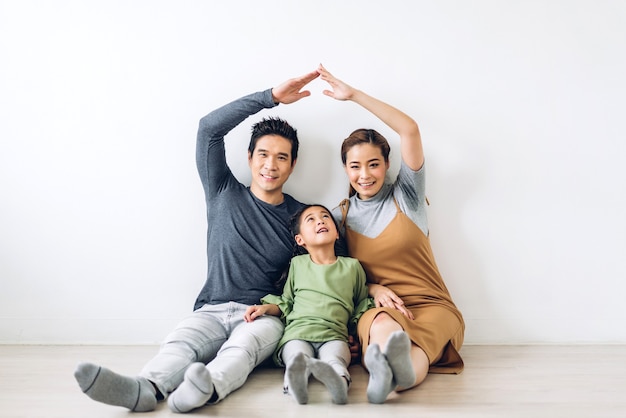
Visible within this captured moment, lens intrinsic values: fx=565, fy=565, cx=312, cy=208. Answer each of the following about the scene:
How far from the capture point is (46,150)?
6.94ft

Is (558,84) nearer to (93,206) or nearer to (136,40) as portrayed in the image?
(136,40)

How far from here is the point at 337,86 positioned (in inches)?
75.4

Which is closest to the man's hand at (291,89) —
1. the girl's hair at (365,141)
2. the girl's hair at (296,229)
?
the girl's hair at (365,141)

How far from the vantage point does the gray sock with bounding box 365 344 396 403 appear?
4.66 feet

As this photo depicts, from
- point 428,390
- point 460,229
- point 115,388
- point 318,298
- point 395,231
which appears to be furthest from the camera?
point 460,229

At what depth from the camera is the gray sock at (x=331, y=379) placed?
4.67 ft

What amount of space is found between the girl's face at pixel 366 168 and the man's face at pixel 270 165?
0.22 metres

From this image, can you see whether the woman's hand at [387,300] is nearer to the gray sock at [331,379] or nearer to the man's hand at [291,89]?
the gray sock at [331,379]

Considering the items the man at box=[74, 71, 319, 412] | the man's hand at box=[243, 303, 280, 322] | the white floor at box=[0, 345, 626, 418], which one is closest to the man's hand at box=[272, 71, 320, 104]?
the man at box=[74, 71, 319, 412]

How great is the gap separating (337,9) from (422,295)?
3.53 feet

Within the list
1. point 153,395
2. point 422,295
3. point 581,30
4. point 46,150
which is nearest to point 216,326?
point 153,395

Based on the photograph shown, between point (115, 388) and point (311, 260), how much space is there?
2.52 ft

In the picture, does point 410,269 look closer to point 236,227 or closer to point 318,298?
point 318,298

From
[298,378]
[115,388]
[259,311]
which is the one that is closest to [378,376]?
[298,378]
